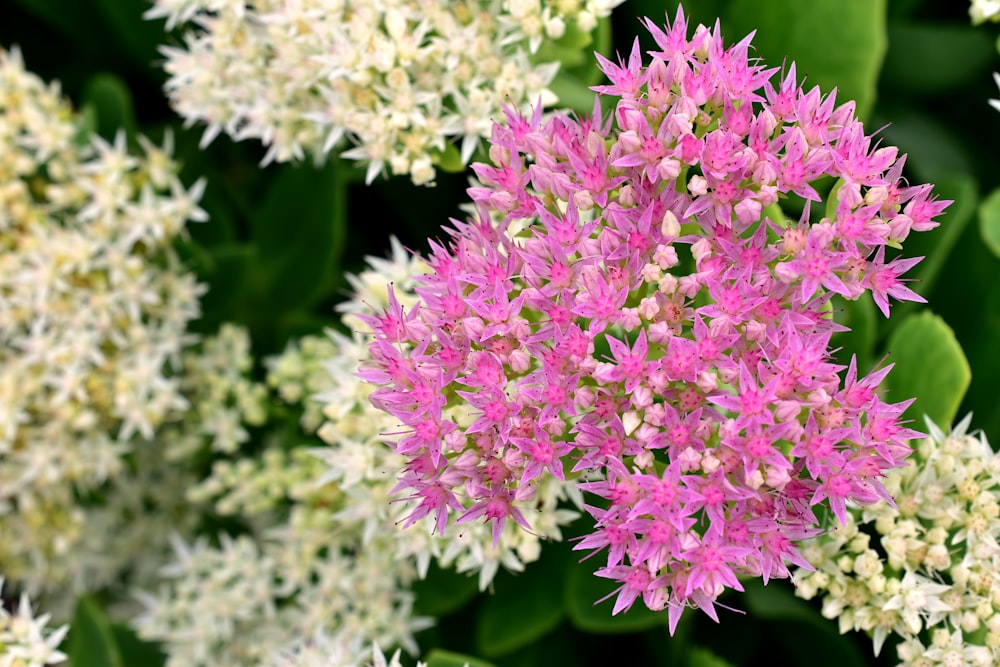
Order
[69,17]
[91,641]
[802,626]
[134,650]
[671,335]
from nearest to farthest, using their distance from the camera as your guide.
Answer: [671,335] → [802,626] → [91,641] → [134,650] → [69,17]

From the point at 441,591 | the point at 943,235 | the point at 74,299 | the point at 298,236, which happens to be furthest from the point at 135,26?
the point at 943,235

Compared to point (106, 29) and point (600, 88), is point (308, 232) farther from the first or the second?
point (600, 88)

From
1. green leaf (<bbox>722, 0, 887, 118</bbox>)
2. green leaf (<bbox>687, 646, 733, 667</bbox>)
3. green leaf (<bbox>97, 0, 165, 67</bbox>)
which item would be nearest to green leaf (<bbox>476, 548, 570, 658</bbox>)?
green leaf (<bbox>687, 646, 733, 667</bbox>)

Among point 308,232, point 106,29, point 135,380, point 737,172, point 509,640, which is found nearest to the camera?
point 737,172

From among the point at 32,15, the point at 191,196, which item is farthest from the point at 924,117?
the point at 32,15

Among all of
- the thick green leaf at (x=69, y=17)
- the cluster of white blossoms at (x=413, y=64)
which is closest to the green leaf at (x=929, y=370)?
the cluster of white blossoms at (x=413, y=64)

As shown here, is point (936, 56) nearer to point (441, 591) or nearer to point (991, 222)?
point (991, 222)

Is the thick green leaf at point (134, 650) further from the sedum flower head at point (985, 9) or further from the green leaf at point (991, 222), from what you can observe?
the sedum flower head at point (985, 9)
